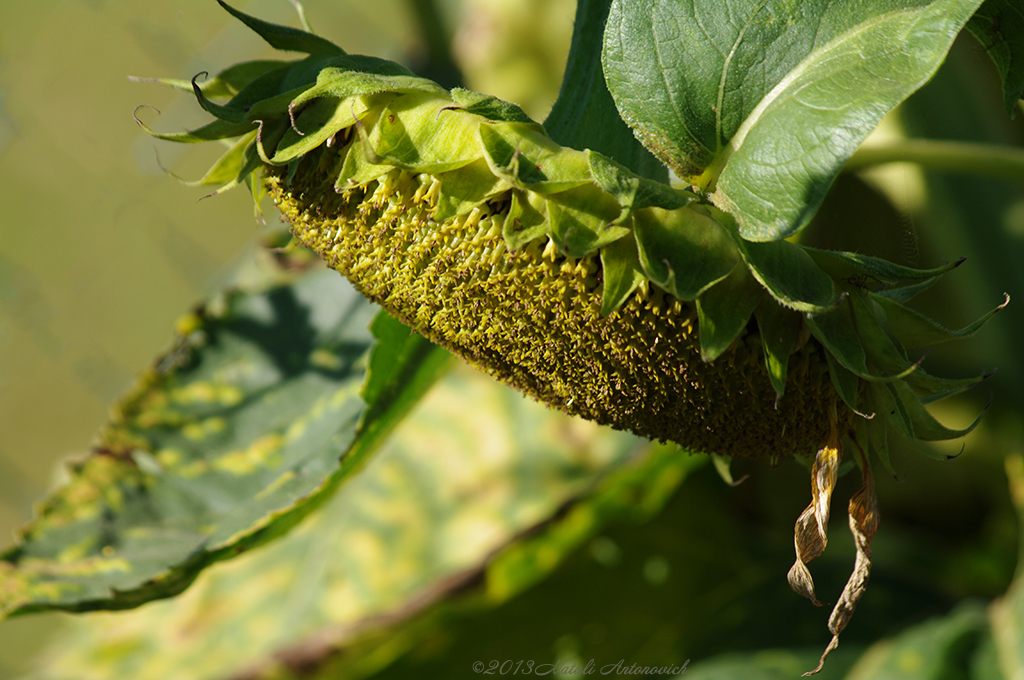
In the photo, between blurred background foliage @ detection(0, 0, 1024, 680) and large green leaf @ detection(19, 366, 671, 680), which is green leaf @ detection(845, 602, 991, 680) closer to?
blurred background foliage @ detection(0, 0, 1024, 680)

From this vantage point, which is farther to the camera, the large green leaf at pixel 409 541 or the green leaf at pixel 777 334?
the large green leaf at pixel 409 541

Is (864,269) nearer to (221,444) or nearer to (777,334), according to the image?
(777,334)

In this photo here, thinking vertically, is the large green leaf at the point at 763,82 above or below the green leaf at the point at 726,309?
above

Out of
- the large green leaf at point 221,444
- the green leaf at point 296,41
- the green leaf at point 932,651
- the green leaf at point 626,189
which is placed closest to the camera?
the green leaf at point 626,189

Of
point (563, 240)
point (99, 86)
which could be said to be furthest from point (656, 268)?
point (99, 86)

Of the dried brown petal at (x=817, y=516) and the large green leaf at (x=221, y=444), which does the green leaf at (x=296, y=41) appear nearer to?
the large green leaf at (x=221, y=444)

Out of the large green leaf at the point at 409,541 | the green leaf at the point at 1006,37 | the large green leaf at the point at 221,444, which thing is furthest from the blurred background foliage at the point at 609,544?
the green leaf at the point at 1006,37

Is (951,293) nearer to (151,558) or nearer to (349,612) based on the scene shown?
(349,612)

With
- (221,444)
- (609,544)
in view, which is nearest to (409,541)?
(609,544)

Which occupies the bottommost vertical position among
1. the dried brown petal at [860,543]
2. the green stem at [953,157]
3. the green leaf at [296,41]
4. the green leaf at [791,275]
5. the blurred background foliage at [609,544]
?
the blurred background foliage at [609,544]
